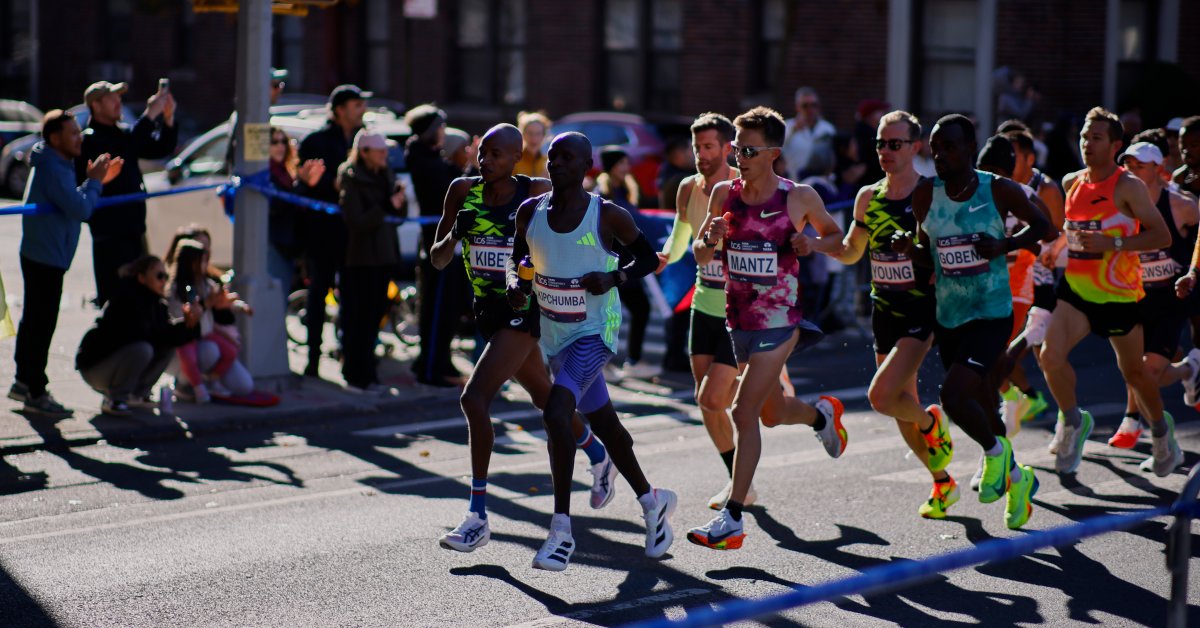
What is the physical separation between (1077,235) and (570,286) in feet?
10.7

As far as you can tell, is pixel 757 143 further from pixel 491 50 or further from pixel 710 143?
pixel 491 50

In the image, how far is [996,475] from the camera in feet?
24.7

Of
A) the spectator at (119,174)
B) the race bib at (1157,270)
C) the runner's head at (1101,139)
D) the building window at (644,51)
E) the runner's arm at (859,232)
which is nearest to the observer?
the runner's arm at (859,232)

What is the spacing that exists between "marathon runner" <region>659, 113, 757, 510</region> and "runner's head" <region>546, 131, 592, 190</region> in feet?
2.43

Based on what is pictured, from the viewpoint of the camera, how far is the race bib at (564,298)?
22.6 feet

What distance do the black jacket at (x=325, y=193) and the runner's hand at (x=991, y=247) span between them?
18.8 feet

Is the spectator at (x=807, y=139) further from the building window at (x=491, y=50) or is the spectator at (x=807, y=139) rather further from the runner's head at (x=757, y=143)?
the building window at (x=491, y=50)

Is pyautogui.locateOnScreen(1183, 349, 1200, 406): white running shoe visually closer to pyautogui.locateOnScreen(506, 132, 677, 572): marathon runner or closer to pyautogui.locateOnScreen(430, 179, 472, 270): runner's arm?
pyautogui.locateOnScreen(506, 132, 677, 572): marathon runner

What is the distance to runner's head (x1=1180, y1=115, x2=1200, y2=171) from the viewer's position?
959cm

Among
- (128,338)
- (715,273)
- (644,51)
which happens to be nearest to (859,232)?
(715,273)

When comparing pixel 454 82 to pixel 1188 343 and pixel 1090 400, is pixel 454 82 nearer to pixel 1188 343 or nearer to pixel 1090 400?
pixel 1188 343

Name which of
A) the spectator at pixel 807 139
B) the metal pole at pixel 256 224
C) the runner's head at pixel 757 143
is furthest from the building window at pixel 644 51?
the runner's head at pixel 757 143

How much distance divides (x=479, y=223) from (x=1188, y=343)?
30.8 ft

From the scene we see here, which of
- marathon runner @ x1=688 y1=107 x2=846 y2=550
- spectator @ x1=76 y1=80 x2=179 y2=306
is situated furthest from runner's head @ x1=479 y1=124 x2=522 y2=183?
spectator @ x1=76 y1=80 x2=179 y2=306
